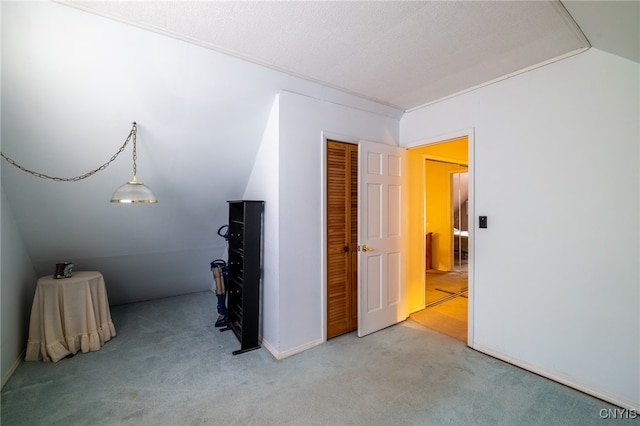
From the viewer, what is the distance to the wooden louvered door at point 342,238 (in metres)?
2.79

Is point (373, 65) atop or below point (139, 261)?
atop

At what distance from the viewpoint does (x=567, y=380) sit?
2.09 meters

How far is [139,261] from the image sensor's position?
3525 millimetres

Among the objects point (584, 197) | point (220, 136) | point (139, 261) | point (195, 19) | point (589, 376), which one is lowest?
point (589, 376)

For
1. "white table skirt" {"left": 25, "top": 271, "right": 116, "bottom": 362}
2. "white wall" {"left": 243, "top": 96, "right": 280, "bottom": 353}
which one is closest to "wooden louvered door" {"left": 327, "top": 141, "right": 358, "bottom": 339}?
"white wall" {"left": 243, "top": 96, "right": 280, "bottom": 353}

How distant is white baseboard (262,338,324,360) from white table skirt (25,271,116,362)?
5.42 ft

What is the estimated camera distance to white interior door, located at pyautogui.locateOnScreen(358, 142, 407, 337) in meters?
2.81

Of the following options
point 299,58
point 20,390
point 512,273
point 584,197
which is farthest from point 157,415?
point 584,197

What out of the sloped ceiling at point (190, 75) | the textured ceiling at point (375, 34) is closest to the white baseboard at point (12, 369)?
the sloped ceiling at point (190, 75)

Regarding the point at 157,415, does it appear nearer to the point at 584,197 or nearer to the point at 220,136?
the point at 220,136

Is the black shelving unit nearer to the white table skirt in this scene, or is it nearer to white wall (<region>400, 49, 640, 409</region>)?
the white table skirt

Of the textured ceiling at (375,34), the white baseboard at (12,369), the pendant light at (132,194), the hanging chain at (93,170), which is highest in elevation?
the textured ceiling at (375,34)

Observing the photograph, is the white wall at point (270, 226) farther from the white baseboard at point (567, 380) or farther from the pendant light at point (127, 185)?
the white baseboard at point (567, 380)

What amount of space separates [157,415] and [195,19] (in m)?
2.51
